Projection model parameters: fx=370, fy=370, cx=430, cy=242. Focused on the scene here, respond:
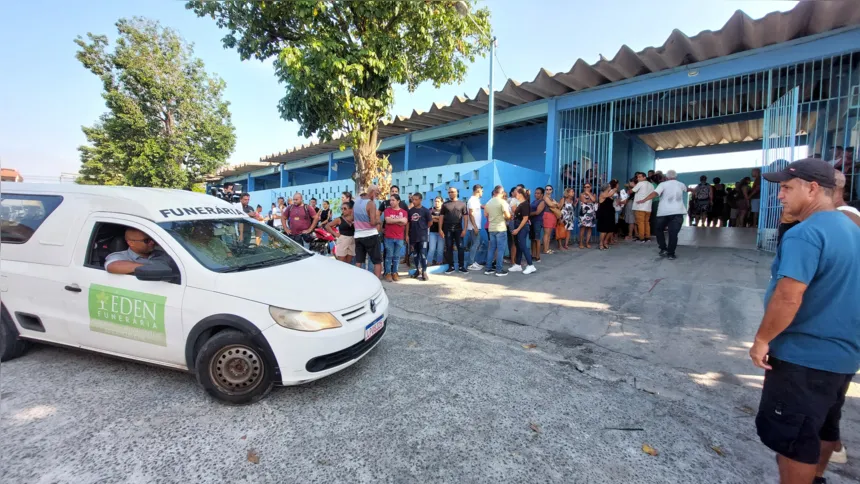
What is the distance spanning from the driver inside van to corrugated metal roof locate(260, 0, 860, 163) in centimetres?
593

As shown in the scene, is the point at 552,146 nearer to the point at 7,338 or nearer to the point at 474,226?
the point at 474,226

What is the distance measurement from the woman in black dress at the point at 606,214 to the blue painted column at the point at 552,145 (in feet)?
4.88

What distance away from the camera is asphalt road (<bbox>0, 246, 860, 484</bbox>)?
213cm

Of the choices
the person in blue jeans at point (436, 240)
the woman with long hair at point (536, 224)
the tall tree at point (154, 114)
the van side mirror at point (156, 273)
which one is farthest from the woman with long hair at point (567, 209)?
the tall tree at point (154, 114)

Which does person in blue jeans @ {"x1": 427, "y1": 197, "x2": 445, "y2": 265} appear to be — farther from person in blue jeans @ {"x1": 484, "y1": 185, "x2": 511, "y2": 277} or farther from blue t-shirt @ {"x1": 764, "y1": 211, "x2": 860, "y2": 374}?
blue t-shirt @ {"x1": 764, "y1": 211, "x2": 860, "y2": 374}

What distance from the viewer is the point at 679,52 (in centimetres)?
741

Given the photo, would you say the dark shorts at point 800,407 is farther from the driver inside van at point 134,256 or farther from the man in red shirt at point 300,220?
the man in red shirt at point 300,220

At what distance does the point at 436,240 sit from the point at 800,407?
259 inches

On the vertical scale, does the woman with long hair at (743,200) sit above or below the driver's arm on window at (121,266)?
above

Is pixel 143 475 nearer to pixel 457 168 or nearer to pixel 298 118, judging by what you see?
pixel 298 118

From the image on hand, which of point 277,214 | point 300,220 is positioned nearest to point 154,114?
point 277,214

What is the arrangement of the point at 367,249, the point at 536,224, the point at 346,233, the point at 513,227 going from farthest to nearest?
1. the point at 536,224
2. the point at 513,227
3. the point at 346,233
4. the point at 367,249

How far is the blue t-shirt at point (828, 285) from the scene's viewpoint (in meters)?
1.69

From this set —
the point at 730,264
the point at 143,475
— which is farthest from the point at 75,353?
the point at 730,264
